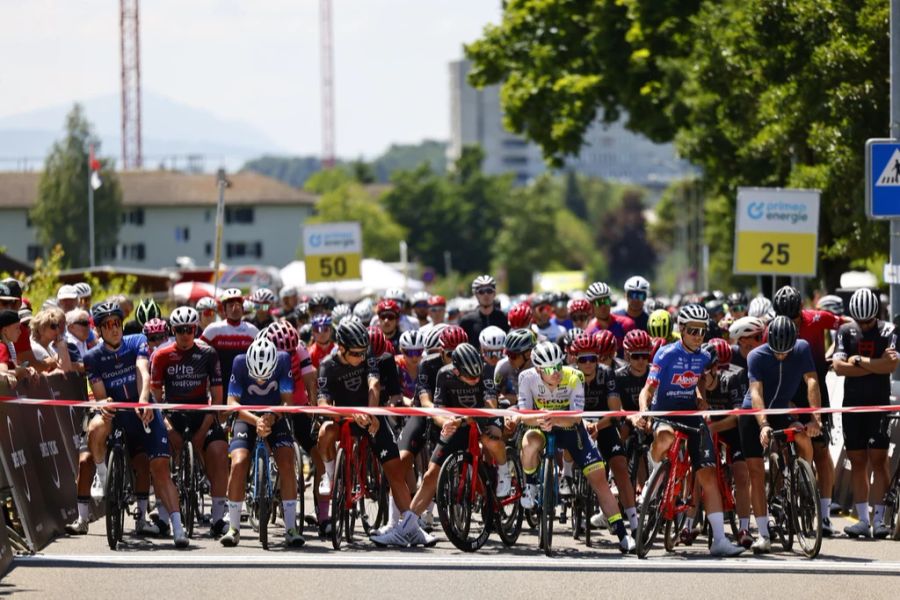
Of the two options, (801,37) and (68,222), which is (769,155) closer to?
(801,37)

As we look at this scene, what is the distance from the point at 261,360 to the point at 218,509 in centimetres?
152

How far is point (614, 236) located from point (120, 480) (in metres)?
175

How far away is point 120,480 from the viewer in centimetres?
1346

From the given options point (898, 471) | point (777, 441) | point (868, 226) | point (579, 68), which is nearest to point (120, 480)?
point (777, 441)

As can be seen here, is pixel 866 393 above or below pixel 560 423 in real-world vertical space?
above

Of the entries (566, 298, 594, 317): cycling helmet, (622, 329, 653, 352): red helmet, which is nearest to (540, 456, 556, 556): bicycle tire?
(622, 329, 653, 352): red helmet

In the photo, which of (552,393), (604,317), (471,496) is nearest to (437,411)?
(471,496)

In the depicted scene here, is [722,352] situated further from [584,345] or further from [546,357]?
[546,357]

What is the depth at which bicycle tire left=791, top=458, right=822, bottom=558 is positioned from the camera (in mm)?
12852

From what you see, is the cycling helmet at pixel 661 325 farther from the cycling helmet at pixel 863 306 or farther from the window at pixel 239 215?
the window at pixel 239 215

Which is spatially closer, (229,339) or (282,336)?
(282,336)

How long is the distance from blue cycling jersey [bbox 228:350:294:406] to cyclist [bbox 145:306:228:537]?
0.50m

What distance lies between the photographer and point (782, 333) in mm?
13508

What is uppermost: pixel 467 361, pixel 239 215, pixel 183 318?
pixel 239 215
